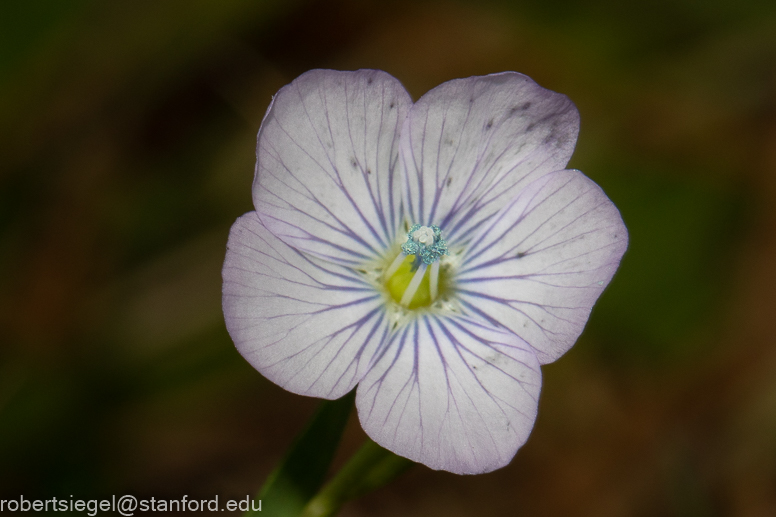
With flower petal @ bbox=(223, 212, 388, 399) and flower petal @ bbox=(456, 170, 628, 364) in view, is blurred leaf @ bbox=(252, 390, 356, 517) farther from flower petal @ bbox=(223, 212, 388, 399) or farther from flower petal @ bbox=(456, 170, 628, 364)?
flower petal @ bbox=(456, 170, 628, 364)

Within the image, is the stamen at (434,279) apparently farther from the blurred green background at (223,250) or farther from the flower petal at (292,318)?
the blurred green background at (223,250)

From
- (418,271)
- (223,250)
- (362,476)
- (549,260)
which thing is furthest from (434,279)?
(223,250)

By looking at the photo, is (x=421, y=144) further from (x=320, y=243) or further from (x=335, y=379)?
(x=335, y=379)

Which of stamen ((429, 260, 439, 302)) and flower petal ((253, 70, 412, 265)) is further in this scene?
stamen ((429, 260, 439, 302))

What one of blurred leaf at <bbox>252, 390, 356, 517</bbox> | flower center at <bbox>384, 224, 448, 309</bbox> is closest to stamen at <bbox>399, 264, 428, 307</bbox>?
flower center at <bbox>384, 224, 448, 309</bbox>

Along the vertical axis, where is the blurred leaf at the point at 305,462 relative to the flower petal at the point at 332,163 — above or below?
below

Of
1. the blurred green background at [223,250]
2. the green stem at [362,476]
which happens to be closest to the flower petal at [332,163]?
the green stem at [362,476]
